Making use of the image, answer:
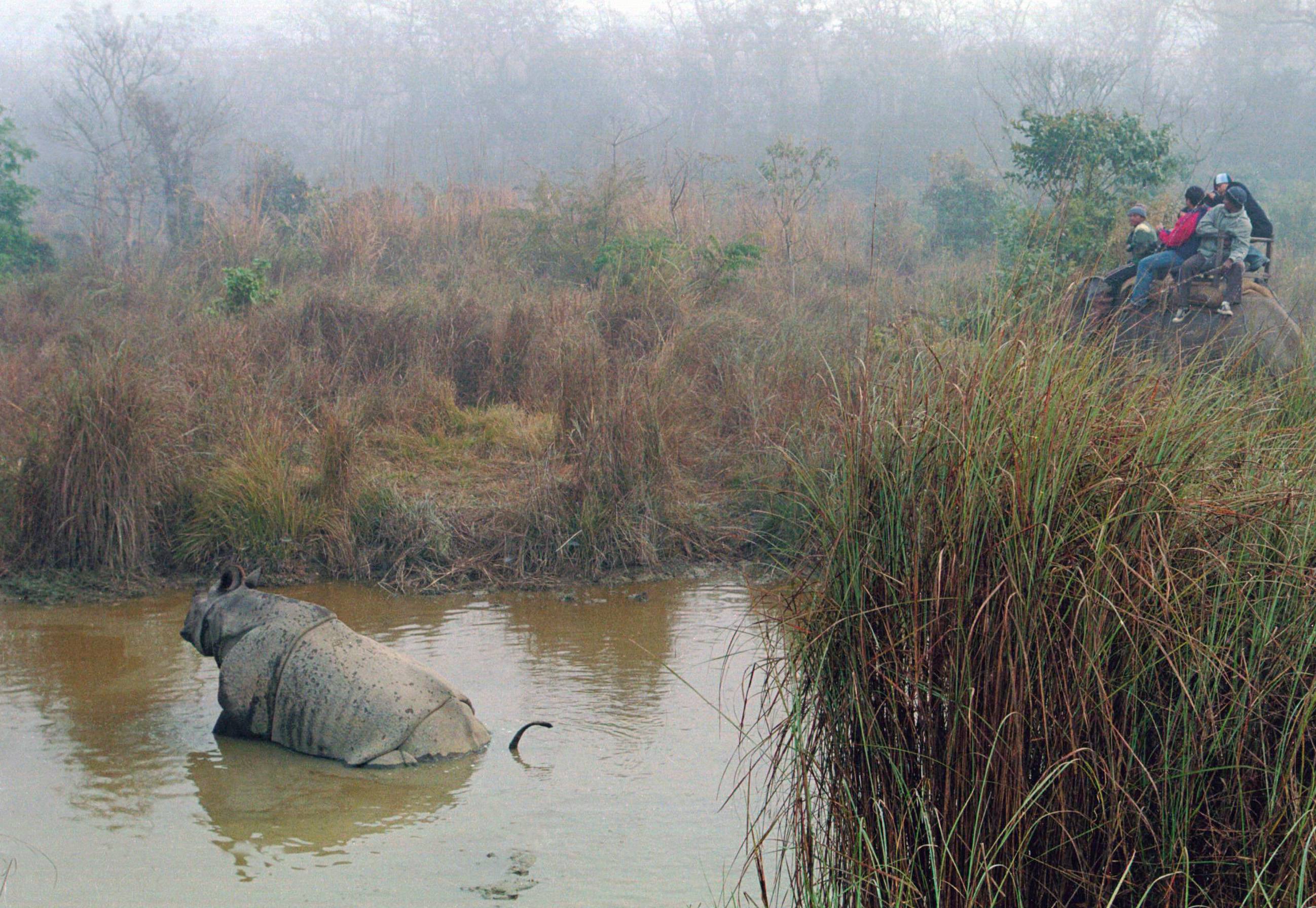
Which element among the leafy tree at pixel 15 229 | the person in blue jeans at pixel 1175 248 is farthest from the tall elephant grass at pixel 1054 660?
the leafy tree at pixel 15 229

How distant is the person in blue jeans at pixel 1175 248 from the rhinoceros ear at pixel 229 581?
21.1 ft

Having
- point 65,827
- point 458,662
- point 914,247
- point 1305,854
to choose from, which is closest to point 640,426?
point 458,662

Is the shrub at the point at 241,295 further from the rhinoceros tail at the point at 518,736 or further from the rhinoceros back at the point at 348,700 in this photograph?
the rhinoceros tail at the point at 518,736

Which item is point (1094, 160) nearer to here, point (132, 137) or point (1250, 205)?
point (1250, 205)

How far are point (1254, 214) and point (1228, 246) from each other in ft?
2.23

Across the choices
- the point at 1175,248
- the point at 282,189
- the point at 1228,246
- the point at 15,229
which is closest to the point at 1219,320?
the point at 1228,246

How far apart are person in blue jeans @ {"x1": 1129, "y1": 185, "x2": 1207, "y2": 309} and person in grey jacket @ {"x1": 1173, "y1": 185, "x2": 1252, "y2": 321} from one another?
124 millimetres

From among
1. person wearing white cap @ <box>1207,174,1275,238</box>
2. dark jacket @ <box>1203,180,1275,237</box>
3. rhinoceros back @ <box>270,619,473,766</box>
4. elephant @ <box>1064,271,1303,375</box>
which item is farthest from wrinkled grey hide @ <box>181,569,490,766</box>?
dark jacket @ <box>1203,180,1275,237</box>

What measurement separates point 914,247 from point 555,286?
6430 mm

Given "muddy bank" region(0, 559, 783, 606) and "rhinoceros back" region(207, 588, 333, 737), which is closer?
"rhinoceros back" region(207, 588, 333, 737)

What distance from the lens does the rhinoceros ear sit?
215 inches

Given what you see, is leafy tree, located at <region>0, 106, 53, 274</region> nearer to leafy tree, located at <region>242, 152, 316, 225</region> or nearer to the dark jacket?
leafy tree, located at <region>242, 152, 316, 225</region>

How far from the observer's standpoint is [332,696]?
496 cm

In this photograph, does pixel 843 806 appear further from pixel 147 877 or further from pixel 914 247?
pixel 914 247
